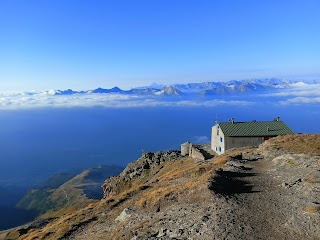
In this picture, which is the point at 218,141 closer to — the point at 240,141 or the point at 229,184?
the point at 240,141

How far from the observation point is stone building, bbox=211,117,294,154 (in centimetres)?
7362

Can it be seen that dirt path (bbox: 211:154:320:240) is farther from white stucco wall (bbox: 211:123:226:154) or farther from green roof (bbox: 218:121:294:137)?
green roof (bbox: 218:121:294:137)

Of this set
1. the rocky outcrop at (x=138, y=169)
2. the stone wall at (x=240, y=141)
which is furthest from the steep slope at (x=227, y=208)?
the rocky outcrop at (x=138, y=169)

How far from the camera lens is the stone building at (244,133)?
73.6 m

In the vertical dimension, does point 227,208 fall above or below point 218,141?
above

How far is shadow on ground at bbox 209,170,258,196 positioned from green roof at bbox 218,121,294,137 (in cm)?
3715

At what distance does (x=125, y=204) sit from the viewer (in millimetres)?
38906

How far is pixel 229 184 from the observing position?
108ft

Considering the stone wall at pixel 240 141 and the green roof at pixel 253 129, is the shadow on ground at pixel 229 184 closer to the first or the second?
the stone wall at pixel 240 141

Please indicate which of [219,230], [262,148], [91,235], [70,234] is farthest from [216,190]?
[262,148]

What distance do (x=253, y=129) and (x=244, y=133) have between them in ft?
11.2

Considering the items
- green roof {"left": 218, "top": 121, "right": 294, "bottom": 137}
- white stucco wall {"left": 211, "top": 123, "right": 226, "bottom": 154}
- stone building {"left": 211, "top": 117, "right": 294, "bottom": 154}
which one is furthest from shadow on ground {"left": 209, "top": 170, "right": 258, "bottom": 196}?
green roof {"left": 218, "top": 121, "right": 294, "bottom": 137}

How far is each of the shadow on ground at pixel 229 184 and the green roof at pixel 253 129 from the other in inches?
1463

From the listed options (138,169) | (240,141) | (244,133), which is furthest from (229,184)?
(138,169)
